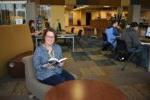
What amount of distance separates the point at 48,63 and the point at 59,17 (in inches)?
432

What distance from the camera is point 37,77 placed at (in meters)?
3.82

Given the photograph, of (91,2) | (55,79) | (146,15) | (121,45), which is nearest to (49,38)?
(55,79)

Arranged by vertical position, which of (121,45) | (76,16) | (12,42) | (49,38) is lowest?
(121,45)

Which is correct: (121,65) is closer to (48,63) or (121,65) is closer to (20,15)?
(48,63)

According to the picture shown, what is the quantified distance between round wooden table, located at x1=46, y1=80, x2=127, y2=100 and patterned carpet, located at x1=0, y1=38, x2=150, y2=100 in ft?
5.62

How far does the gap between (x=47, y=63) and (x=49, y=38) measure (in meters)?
0.36

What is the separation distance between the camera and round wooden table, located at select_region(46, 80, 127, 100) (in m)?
2.80

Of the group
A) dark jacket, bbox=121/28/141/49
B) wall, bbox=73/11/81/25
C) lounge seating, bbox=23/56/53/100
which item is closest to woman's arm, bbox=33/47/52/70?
lounge seating, bbox=23/56/53/100

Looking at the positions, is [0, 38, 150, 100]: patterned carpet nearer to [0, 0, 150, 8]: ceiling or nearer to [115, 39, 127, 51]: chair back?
[115, 39, 127, 51]: chair back

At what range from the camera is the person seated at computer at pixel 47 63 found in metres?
3.72

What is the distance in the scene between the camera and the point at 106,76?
6.29m

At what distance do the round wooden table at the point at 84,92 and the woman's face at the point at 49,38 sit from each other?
30.7 inches

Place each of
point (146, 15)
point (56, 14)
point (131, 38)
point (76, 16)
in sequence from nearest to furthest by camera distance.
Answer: point (131, 38), point (56, 14), point (146, 15), point (76, 16)

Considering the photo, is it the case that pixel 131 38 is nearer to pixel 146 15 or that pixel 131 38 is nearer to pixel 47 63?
pixel 47 63
